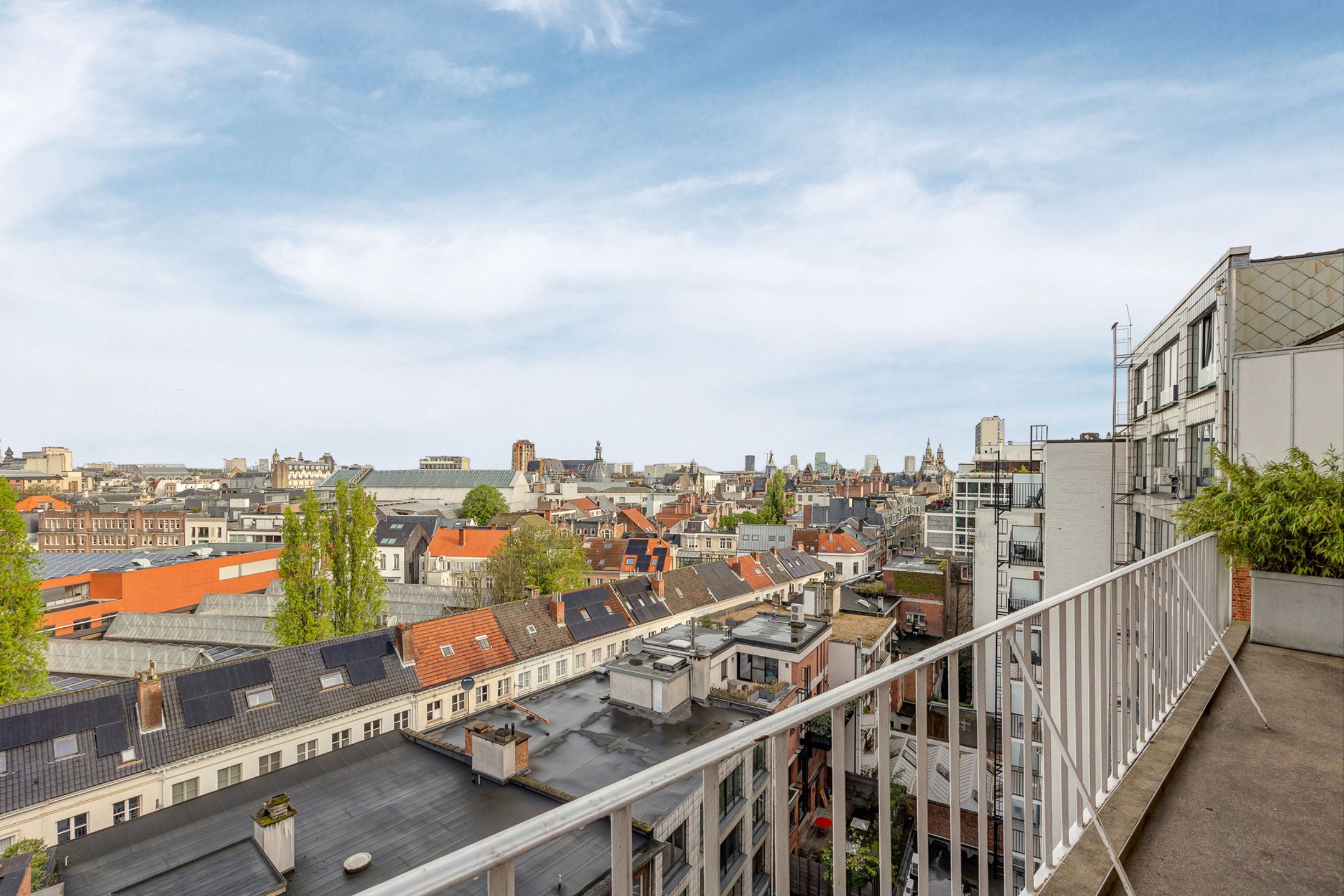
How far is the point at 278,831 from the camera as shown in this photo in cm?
903

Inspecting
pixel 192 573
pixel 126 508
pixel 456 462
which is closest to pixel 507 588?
pixel 192 573

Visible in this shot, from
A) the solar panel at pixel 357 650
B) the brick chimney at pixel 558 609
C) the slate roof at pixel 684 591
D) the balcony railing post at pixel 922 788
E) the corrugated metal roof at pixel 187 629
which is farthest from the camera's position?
the slate roof at pixel 684 591

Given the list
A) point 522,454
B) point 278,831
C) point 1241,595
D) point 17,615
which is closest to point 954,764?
point 1241,595

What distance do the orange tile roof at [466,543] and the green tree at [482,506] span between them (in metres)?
21.8

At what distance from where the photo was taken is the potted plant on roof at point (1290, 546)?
210 inches

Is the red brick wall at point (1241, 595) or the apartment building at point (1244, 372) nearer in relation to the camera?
the red brick wall at point (1241, 595)

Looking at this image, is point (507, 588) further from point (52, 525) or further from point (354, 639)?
point (52, 525)

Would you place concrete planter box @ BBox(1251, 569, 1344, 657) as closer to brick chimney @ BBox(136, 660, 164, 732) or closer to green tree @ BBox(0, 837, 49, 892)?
green tree @ BBox(0, 837, 49, 892)

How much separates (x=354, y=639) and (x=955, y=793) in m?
21.7

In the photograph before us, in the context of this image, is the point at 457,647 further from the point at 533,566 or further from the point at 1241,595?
the point at 1241,595

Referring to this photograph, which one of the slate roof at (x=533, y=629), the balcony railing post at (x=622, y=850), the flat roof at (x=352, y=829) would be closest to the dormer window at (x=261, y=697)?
the flat roof at (x=352, y=829)

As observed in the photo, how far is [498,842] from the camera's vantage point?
1.06m

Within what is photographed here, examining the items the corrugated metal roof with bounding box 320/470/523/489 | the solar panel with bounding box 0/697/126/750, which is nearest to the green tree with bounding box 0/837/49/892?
the solar panel with bounding box 0/697/126/750

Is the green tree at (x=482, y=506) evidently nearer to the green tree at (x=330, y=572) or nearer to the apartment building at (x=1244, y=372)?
the green tree at (x=330, y=572)
